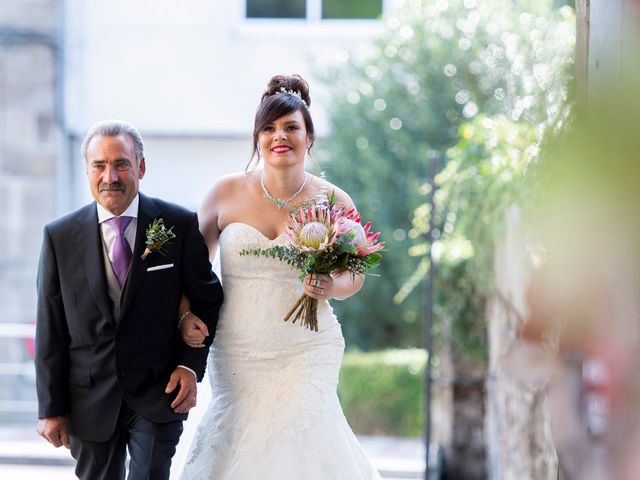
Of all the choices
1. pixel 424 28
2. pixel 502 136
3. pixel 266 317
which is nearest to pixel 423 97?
pixel 424 28

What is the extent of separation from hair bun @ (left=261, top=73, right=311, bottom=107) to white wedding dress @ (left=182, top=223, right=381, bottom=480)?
1.61 ft

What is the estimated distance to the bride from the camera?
334 cm

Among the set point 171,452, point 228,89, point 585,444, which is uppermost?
point 228,89

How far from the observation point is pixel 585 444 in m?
0.48

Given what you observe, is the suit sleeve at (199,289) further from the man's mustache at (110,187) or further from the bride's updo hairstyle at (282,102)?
the bride's updo hairstyle at (282,102)

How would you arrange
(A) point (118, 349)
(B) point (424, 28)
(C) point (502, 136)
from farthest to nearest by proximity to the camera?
(B) point (424, 28) < (C) point (502, 136) < (A) point (118, 349)

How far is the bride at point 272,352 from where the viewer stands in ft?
11.0

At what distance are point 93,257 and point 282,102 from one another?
844mm

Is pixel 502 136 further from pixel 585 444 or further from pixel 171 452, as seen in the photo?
pixel 585 444

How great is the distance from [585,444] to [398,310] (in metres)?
10.9

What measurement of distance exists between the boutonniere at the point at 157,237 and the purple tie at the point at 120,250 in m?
0.08

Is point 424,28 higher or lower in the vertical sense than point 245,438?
higher

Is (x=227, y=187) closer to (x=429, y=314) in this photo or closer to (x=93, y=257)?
(x=93, y=257)

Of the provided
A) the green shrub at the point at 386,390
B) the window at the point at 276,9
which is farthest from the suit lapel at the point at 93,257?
the window at the point at 276,9
